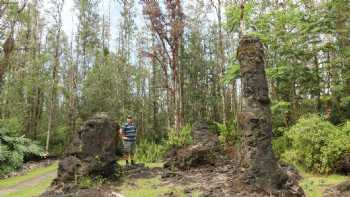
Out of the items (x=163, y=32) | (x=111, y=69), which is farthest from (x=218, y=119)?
(x=163, y=32)

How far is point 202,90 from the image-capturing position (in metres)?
26.6

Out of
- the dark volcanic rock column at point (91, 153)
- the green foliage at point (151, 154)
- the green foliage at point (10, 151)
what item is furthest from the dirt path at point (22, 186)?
the green foliage at point (151, 154)

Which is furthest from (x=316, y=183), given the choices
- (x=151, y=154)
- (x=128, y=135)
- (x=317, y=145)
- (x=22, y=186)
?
(x=151, y=154)

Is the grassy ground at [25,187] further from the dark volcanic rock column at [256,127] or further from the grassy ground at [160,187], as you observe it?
the dark volcanic rock column at [256,127]

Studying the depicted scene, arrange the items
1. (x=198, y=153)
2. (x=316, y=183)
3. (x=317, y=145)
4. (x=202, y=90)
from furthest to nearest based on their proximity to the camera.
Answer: (x=202, y=90) → (x=198, y=153) → (x=317, y=145) → (x=316, y=183)

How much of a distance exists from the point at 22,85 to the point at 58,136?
4.64 meters

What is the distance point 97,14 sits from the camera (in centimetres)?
2678

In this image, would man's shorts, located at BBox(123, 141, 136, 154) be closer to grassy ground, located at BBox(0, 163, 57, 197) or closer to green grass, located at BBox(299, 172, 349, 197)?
grassy ground, located at BBox(0, 163, 57, 197)

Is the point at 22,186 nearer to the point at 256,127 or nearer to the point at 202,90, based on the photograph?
the point at 256,127

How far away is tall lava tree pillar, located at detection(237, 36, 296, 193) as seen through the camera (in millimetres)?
6008

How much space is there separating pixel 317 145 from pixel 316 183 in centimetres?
176

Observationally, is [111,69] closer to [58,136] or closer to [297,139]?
[58,136]

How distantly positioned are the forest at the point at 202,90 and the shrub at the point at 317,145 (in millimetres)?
31

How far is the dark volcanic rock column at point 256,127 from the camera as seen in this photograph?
600cm
